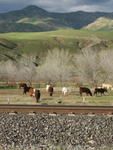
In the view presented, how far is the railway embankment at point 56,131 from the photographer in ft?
44.1

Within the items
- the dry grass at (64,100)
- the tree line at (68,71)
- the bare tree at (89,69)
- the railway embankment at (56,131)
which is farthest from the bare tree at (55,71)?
the railway embankment at (56,131)

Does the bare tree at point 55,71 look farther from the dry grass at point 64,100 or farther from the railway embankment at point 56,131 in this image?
the railway embankment at point 56,131

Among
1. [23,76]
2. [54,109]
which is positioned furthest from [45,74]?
[54,109]

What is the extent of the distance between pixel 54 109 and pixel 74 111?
1451 mm

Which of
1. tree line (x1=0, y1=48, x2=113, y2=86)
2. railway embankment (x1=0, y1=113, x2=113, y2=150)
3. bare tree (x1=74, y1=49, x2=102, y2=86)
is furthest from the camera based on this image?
tree line (x1=0, y1=48, x2=113, y2=86)

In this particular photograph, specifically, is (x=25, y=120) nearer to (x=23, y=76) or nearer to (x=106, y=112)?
(x=106, y=112)

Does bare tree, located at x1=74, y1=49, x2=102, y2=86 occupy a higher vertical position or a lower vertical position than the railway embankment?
higher

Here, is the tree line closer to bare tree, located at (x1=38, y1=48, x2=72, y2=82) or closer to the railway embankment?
bare tree, located at (x1=38, y1=48, x2=72, y2=82)

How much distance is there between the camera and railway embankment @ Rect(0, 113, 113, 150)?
529 inches

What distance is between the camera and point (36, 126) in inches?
645

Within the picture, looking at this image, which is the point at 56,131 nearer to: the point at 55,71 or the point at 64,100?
the point at 64,100

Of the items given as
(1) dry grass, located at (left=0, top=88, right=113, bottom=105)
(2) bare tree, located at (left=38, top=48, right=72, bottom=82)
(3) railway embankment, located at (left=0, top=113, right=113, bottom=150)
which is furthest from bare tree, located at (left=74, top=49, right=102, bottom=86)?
(3) railway embankment, located at (left=0, top=113, right=113, bottom=150)

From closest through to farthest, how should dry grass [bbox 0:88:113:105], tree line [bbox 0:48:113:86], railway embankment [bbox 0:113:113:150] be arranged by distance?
railway embankment [bbox 0:113:113:150] < dry grass [bbox 0:88:113:105] < tree line [bbox 0:48:113:86]

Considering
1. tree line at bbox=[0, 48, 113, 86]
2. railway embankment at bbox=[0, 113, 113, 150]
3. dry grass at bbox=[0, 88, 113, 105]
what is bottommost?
railway embankment at bbox=[0, 113, 113, 150]
